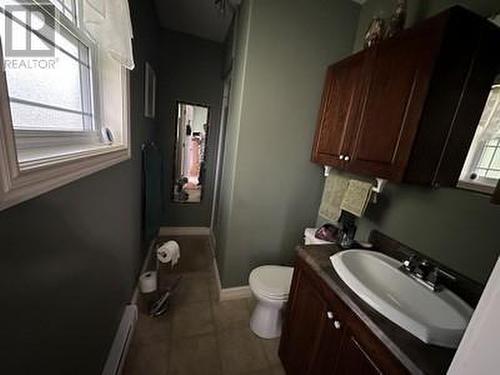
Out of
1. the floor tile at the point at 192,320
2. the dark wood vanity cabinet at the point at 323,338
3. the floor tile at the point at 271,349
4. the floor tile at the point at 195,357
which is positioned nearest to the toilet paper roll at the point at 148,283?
the floor tile at the point at 192,320

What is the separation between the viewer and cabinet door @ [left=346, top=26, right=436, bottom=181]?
942mm

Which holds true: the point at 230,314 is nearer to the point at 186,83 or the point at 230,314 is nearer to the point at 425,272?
the point at 425,272

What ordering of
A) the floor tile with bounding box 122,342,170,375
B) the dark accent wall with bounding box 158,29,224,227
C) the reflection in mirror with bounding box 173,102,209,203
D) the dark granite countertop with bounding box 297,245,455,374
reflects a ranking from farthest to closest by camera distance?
the reflection in mirror with bounding box 173,102,209,203 → the dark accent wall with bounding box 158,29,224,227 → the floor tile with bounding box 122,342,170,375 → the dark granite countertop with bounding box 297,245,455,374

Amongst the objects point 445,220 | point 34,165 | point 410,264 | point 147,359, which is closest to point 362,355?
point 410,264

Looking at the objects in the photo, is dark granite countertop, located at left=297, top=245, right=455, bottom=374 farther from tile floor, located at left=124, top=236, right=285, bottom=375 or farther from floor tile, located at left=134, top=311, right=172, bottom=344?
floor tile, located at left=134, top=311, right=172, bottom=344

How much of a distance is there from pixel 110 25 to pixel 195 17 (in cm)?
177

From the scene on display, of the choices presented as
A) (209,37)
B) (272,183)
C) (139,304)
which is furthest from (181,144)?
(139,304)

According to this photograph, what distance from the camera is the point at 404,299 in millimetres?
1025

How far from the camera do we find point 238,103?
5.49 feet

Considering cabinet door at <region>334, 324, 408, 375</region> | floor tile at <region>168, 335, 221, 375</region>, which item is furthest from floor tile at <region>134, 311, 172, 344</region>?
cabinet door at <region>334, 324, 408, 375</region>

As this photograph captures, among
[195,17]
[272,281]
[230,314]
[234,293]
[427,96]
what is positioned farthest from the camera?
[195,17]

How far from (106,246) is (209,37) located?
2.61 metres

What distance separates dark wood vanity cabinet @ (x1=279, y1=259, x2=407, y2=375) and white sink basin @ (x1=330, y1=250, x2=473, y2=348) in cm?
11

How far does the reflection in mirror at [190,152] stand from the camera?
2.75 meters
